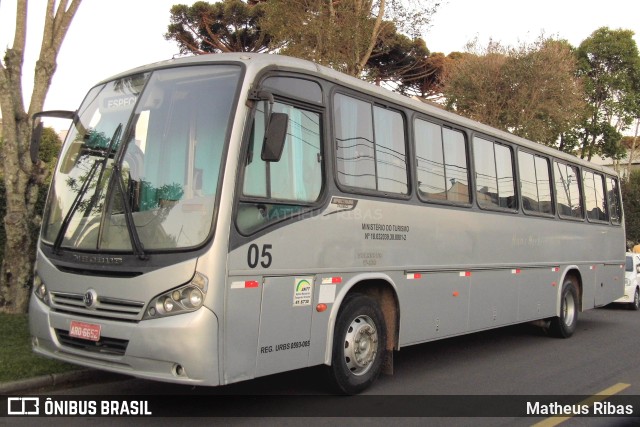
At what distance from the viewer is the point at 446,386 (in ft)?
23.0

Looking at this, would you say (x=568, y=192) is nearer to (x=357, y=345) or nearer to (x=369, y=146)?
(x=369, y=146)

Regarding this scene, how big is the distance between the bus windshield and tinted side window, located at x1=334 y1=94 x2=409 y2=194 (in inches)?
56.4

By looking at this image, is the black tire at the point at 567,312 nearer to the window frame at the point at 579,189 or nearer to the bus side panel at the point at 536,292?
the bus side panel at the point at 536,292

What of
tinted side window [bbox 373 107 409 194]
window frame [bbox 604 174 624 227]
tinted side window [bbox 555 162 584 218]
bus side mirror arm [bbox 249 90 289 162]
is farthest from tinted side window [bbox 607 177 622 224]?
bus side mirror arm [bbox 249 90 289 162]

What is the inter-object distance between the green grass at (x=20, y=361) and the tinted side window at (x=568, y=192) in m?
8.34

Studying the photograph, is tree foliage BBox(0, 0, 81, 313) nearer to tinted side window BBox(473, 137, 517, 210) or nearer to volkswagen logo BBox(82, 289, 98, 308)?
volkswagen logo BBox(82, 289, 98, 308)

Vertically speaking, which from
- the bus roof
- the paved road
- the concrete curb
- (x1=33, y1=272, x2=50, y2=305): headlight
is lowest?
the paved road

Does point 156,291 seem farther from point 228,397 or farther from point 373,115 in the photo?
point 373,115

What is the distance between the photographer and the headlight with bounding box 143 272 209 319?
4777 mm

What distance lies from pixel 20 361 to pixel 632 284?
1490cm

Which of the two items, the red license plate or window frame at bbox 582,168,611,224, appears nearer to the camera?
the red license plate

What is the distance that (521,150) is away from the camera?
9992 mm

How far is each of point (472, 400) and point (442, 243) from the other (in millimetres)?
1961

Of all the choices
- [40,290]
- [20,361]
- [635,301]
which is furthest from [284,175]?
[635,301]
